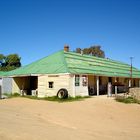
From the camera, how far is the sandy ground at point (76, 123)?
32.2 ft

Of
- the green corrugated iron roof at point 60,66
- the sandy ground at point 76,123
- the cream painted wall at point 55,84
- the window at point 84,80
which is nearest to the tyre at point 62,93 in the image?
the cream painted wall at point 55,84

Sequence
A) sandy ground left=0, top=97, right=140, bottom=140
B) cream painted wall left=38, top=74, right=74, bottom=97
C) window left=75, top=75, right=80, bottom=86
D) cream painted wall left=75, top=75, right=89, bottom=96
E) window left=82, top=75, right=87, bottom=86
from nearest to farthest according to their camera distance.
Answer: sandy ground left=0, top=97, right=140, bottom=140
cream painted wall left=38, top=74, right=74, bottom=97
cream painted wall left=75, top=75, right=89, bottom=96
window left=75, top=75, right=80, bottom=86
window left=82, top=75, right=87, bottom=86

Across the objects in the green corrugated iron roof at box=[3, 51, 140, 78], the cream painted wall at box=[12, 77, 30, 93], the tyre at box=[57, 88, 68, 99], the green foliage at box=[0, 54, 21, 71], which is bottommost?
the tyre at box=[57, 88, 68, 99]

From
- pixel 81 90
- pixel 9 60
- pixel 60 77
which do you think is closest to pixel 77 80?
pixel 81 90

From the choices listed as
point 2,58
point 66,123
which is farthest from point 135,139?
point 2,58

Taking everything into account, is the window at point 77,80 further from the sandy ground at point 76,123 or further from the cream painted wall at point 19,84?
the cream painted wall at point 19,84

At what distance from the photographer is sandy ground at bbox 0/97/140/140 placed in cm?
983

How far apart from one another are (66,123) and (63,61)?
1575cm

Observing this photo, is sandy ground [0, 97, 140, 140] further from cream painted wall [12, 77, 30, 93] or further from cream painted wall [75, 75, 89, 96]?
cream painted wall [12, 77, 30, 93]

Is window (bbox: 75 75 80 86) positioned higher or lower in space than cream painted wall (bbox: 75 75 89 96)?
higher

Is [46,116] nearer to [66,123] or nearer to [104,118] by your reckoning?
[66,123]

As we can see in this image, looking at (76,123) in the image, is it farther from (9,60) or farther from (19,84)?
(9,60)

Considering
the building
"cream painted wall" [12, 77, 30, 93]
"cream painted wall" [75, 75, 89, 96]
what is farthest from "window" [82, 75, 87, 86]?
"cream painted wall" [12, 77, 30, 93]

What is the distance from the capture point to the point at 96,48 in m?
76.6
